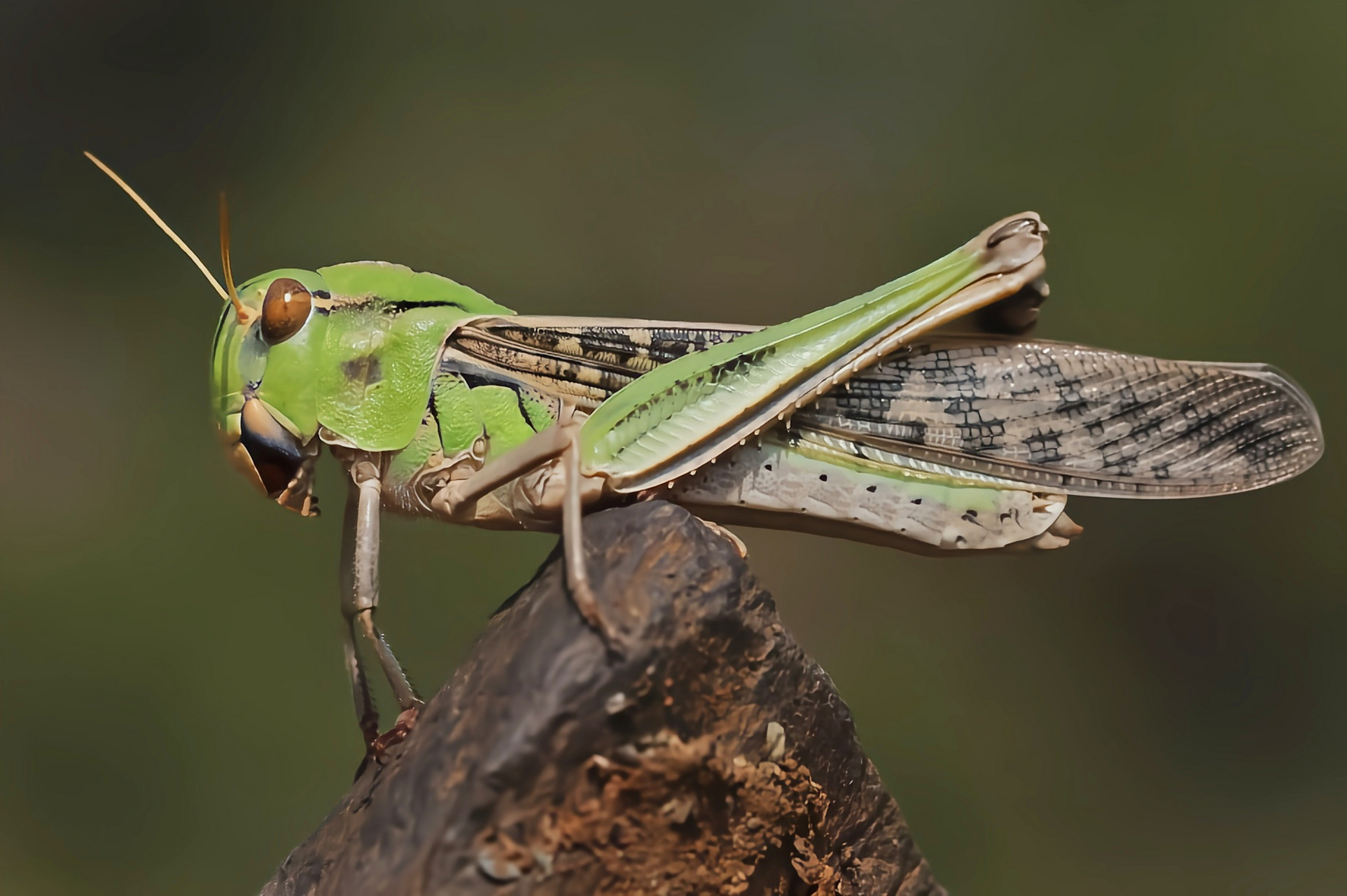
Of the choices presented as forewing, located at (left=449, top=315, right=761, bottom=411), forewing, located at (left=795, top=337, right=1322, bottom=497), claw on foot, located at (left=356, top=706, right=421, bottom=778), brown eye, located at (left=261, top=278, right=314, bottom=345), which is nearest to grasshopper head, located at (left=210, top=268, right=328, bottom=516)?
brown eye, located at (left=261, top=278, right=314, bottom=345)

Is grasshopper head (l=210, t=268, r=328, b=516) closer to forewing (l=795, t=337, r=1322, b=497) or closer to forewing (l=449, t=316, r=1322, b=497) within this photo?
forewing (l=449, t=316, r=1322, b=497)

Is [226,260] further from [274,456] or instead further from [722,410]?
[722,410]

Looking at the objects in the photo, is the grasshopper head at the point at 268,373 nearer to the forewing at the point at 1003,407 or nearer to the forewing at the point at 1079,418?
the forewing at the point at 1003,407

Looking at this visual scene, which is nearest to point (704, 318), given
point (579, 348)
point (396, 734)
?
point (579, 348)

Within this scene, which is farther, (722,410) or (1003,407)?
(1003,407)

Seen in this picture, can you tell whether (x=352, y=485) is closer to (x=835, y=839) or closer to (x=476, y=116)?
(x=835, y=839)

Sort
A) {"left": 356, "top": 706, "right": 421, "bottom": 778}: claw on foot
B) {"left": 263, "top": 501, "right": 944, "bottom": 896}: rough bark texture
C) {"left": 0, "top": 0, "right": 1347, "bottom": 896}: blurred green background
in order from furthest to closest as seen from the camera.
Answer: {"left": 0, "top": 0, "right": 1347, "bottom": 896}: blurred green background → {"left": 356, "top": 706, "right": 421, "bottom": 778}: claw on foot → {"left": 263, "top": 501, "right": 944, "bottom": 896}: rough bark texture
